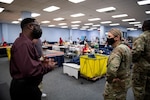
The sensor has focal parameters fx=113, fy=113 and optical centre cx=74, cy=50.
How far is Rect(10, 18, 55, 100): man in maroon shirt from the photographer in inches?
41.0

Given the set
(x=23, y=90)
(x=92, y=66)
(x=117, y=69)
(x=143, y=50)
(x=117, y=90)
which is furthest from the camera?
(x=92, y=66)

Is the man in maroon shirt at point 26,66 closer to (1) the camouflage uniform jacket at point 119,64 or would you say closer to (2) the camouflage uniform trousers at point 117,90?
(1) the camouflage uniform jacket at point 119,64

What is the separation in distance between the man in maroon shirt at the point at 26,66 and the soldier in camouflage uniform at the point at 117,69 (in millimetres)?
785

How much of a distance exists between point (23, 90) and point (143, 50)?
186cm

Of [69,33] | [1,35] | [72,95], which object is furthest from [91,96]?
[69,33]

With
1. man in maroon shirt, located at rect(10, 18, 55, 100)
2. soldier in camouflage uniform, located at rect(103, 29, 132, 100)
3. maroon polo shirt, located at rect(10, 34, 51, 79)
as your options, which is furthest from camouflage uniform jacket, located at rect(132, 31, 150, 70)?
maroon polo shirt, located at rect(10, 34, 51, 79)

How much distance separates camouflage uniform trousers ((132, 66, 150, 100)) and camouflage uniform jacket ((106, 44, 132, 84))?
1.60 feet

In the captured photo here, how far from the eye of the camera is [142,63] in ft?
6.29

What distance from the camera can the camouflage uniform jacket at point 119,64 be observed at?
56.4 inches

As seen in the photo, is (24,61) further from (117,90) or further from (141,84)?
(141,84)

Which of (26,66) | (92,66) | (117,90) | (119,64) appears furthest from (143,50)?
(92,66)

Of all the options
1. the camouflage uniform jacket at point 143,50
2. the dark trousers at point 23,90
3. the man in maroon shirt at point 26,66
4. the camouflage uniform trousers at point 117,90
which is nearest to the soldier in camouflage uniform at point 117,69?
the camouflage uniform trousers at point 117,90

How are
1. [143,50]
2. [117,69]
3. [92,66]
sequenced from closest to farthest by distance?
[117,69], [143,50], [92,66]

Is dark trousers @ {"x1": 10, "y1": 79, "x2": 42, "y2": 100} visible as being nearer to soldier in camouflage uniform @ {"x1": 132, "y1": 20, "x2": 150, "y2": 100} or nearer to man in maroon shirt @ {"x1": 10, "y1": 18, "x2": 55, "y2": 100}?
man in maroon shirt @ {"x1": 10, "y1": 18, "x2": 55, "y2": 100}
